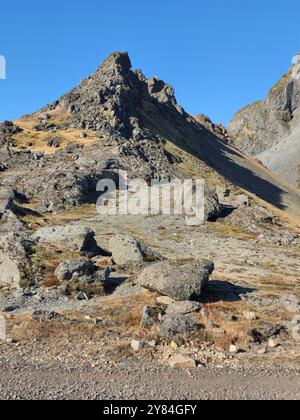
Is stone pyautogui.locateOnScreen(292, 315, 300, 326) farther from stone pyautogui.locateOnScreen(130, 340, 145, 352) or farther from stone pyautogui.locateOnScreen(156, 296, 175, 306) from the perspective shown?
stone pyautogui.locateOnScreen(130, 340, 145, 352)

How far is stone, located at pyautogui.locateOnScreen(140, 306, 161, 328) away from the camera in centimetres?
2152

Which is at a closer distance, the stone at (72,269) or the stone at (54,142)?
the stone at (72,269)

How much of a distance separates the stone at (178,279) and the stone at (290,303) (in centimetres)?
469

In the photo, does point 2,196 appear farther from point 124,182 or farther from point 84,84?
point 84,84

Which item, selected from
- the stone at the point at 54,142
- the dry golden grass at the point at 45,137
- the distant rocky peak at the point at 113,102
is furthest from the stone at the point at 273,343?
the distant rocky peak at the point at 113,102

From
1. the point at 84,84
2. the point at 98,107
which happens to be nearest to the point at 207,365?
the point at 98,107

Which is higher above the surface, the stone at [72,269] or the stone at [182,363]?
the stone at [72,269]

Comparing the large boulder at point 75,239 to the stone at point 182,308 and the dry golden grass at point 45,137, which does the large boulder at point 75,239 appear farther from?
the dry golden grass at point 45,137

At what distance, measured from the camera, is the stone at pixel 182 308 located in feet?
74.8

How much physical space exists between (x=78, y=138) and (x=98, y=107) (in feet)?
59.3

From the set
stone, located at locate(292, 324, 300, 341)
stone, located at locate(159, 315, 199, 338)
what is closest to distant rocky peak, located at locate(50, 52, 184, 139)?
stone, located at locate(159, 315, 199, 338)

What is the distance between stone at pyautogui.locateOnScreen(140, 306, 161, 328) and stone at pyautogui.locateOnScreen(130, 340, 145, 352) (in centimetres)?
192

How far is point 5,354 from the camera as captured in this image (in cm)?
1841

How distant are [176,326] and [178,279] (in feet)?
15.0
